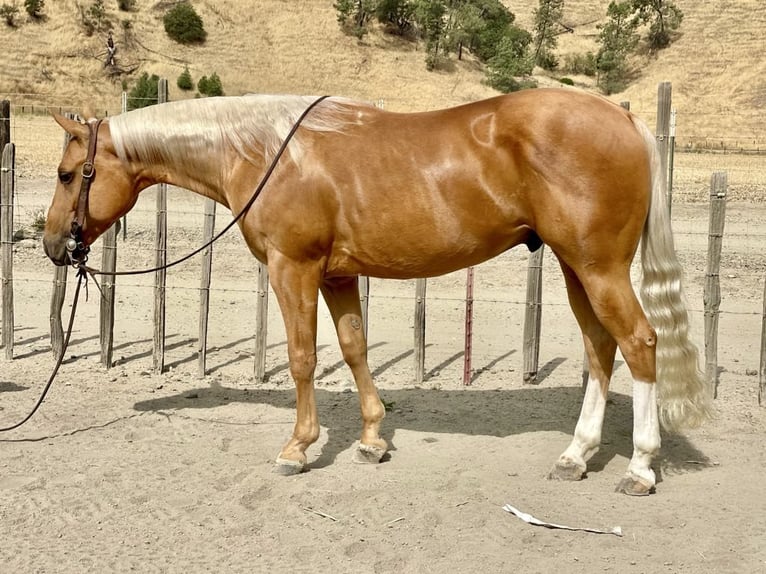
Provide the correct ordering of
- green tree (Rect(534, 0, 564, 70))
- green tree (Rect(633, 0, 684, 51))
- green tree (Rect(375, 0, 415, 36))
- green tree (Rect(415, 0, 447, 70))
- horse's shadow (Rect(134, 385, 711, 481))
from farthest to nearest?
green tree (Rect(534, 0, 564, 70))
green tree (Rect(633, 0, 684, 51))
green tree (Rect(375, 0, 415, 36))
green tree (Rect(415, 0, 447, 70))
horse's shadow (Rect(134, 385, 711, 481))

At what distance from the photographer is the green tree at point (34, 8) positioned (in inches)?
1553

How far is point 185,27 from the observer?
40.8 meters

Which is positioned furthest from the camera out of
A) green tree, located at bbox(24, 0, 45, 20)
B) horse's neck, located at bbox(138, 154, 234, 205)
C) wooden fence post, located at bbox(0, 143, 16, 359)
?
green tree, located at bbox(24, 0, 45, 20)

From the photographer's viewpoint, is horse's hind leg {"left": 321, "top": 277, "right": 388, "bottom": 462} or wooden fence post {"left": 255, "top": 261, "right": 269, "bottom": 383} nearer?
horse's hind leg {"left": 321, "top": 277, "right": 388, "bottom": 462}

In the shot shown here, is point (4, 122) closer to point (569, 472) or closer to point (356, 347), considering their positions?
point (356, 347)

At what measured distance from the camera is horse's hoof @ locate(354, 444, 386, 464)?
195 inches

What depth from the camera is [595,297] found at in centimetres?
430

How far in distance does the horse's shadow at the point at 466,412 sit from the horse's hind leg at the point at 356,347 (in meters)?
0.27

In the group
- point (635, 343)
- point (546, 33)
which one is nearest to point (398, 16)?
point (546, 33)

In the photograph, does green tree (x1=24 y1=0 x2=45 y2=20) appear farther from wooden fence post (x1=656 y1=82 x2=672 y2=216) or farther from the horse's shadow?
wooden fence post (x1=656 y1=82 x2=672 y2=216)

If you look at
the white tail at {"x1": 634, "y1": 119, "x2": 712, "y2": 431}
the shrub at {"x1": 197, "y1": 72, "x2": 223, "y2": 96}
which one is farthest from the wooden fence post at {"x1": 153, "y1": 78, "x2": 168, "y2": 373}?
the shrub at {"x1": 197, "y1": 72, "x2": 223, "y2": 96}

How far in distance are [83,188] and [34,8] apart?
39.5 metres

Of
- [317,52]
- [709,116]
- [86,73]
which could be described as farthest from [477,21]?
[86,73]

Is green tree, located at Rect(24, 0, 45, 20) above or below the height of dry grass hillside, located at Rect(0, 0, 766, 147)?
above
